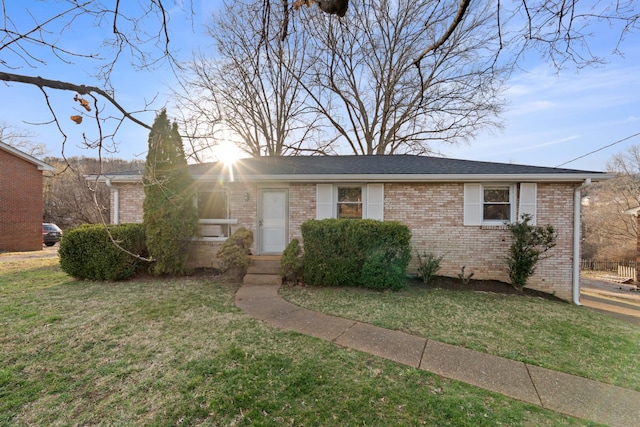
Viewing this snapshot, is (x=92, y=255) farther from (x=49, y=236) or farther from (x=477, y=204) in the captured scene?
(x=49, y=236)

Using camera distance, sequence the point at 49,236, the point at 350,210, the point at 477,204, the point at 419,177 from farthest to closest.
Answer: the point at 49,236 → the point at 350,210 → the point at 477,204 → the point at 419,177

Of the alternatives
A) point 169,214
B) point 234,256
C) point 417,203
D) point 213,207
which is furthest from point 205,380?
point 417,203

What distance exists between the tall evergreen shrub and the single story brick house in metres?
0.75

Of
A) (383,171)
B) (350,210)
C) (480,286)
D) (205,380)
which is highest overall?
(383,171)

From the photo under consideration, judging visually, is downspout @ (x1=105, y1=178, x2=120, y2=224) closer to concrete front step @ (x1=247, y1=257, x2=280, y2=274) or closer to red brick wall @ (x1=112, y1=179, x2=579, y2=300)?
red brick wall @ (x1=112, y1=179, x2=579, y2=300)

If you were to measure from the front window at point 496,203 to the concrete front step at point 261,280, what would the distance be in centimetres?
583

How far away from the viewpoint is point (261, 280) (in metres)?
6.81

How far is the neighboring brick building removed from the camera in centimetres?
1391

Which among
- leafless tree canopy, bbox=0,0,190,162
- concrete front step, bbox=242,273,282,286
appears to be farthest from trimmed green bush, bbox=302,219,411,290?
leafless tree canopy, bbox=0,0,190,162

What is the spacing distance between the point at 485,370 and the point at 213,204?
783cm

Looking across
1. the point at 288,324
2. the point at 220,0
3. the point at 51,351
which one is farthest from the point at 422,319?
the point at 220,0

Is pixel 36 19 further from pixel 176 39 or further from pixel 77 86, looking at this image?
pixel 176 39

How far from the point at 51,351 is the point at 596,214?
3590 cm

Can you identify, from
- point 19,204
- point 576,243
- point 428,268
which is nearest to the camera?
point 428,268
